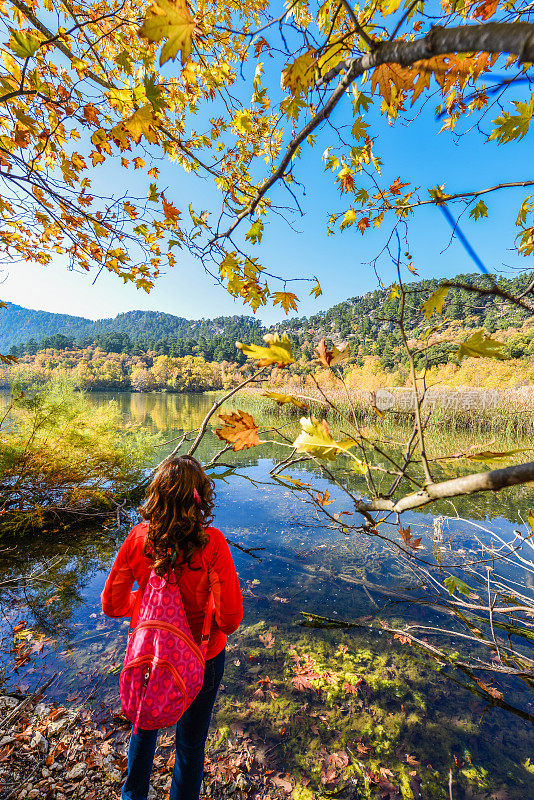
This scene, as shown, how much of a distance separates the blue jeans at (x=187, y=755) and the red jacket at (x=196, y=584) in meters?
0.18

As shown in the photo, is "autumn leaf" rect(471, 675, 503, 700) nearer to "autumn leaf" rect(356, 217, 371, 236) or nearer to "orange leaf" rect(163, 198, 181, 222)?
"autumn leaf" rect(356, 217, 371, 236)

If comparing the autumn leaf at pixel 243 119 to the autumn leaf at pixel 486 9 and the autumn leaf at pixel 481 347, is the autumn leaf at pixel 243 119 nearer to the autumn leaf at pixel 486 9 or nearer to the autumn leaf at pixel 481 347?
the autumn leaf at pixel 486 9

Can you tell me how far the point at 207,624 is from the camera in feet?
4.24

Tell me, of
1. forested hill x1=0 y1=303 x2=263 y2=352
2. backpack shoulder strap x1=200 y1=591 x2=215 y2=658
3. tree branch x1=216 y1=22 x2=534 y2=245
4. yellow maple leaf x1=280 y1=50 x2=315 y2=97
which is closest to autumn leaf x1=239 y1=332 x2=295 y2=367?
tree branch x1=216 y1=22 x2=534 y2=245

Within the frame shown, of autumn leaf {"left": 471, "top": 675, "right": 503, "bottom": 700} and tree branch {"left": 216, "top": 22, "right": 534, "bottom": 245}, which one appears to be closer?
tree branch {"left": 216, "top": 22, "right": 534, "bottom": 245}

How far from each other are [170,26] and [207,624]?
6.81ft

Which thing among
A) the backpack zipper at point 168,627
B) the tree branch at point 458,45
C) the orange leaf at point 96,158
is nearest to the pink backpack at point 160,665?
the backpack zipper at point 168,627

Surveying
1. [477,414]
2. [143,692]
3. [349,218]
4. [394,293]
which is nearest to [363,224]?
[349,218]

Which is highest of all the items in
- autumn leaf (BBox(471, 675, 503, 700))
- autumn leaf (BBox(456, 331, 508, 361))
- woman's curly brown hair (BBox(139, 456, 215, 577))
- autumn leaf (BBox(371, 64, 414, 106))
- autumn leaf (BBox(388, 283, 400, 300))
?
autumn leaf (BBox(371, 64, 414, 106))

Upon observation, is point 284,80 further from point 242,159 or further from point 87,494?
point 87,494

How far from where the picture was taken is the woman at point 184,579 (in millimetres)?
1292

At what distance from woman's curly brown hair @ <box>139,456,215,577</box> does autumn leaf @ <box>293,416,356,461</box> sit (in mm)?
688

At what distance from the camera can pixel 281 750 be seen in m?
1.91

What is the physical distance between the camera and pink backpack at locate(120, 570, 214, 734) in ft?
3.60
